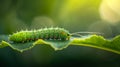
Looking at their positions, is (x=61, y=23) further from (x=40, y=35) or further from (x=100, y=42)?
(x=100, y=42)

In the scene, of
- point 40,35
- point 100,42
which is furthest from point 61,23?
point 100,42

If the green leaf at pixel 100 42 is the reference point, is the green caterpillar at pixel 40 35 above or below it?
above

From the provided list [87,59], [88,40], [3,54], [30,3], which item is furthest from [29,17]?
[88,40]

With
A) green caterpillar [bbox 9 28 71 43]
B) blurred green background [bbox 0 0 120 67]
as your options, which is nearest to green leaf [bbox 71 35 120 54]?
green caterpillar [bbox 9 28 71 43]

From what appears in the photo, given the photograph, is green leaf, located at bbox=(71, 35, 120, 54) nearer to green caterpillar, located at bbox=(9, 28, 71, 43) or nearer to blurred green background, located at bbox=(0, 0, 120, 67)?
green caterpillar, located at bbox=(9, 28, 71, 43)

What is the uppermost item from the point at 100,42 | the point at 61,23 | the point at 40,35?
the point at 61,23

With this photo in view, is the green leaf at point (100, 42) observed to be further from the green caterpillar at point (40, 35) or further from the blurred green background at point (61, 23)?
the blurred green background at point (61, 23)

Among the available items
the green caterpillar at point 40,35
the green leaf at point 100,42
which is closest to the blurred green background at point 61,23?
the green caterpillar at point 40,35

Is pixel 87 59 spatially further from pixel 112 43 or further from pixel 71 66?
pixel 112 43

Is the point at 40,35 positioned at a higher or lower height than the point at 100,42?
higher
